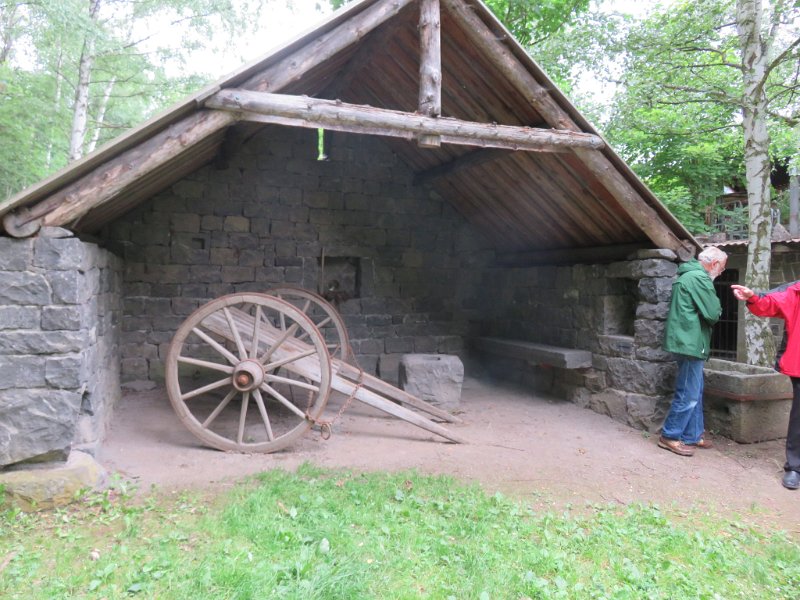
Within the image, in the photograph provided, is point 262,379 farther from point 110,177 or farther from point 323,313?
point 323,313

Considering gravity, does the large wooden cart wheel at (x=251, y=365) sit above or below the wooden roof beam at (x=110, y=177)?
below

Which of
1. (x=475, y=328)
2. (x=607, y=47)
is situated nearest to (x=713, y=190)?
(x=607, y=47)

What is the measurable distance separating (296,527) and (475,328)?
5316mm

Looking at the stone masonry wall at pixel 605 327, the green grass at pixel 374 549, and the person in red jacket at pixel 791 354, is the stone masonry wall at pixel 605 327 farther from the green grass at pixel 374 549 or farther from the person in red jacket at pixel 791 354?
the green grass at pixel 374 549

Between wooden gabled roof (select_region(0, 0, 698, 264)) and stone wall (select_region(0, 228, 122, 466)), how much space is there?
197 mm

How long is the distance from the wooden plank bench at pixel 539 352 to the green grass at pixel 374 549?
2.41m

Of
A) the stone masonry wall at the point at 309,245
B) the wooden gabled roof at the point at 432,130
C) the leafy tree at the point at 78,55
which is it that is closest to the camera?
the wooden gabled roof at the point at 432,130

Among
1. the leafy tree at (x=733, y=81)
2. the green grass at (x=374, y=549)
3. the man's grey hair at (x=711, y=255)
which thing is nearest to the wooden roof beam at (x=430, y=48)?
the man's grey hair at (x=711, y=255)

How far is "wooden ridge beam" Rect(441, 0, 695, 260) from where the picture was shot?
13.8ft

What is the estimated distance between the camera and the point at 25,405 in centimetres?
327

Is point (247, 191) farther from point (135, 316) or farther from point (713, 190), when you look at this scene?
point (713, 190)

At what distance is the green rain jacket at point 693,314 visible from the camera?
4.57 metres

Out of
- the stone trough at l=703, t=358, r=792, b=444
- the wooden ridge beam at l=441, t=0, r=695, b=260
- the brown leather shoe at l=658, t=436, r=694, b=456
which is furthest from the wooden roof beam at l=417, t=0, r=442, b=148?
the stone trough at l=703, t=358, r=792, b=444

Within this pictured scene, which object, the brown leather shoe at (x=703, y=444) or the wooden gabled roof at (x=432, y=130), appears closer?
the wooden gabled roof at (x=432, y=130)
